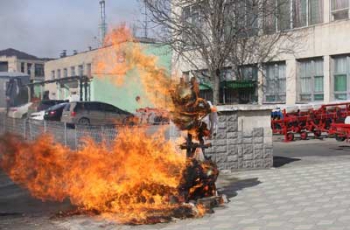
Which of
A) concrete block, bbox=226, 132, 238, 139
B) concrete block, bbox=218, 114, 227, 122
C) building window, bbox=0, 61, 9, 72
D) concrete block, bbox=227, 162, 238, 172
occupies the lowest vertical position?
concrete block, bbox=227, 162, 238, 172

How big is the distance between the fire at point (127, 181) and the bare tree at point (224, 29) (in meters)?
18.1

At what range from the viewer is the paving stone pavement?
23.2 ft

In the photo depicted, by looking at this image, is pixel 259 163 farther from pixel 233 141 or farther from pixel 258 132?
pixel 233 141

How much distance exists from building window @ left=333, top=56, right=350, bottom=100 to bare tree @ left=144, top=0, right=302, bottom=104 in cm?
325

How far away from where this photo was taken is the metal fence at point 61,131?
45.9 ft

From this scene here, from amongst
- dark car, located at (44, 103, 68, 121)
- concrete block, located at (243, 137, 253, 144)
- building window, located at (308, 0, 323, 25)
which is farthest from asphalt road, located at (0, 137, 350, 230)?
dark car, located at (44, 103, 68, 121)

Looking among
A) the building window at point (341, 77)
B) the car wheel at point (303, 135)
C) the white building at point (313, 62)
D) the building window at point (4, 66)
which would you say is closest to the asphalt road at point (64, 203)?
the car wheel at point (303, 135)

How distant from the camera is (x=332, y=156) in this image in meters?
15.2

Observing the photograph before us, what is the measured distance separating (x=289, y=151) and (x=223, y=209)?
9503 mm

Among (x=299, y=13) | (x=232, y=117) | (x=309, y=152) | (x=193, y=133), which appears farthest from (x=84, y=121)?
(x=193, y=133)

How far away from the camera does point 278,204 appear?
8.26 meters

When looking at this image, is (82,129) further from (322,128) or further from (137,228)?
(322,128)

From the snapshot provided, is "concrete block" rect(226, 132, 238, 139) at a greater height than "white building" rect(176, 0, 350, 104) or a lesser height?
lesser

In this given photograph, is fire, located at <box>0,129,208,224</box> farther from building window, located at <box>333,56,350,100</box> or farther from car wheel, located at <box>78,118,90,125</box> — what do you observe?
building window, located at <box>333,56,350,100</box>
